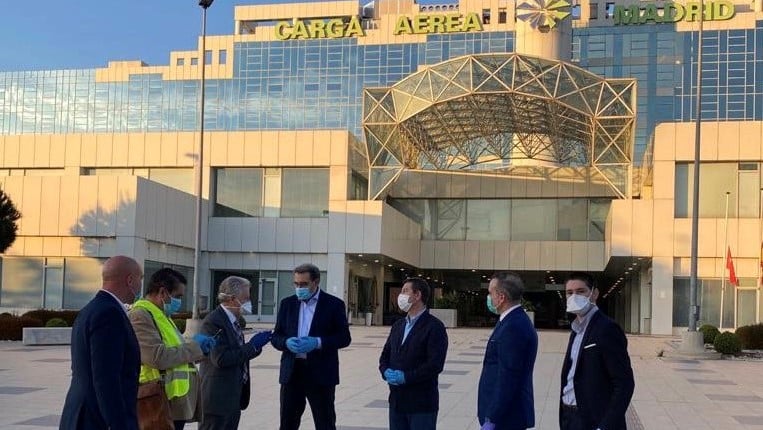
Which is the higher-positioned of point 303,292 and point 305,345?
point 303,292

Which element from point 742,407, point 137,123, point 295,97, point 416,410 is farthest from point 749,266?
point 137,123

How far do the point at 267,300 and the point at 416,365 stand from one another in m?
40.5

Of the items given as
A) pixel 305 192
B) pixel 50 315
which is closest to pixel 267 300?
pixel 305 192

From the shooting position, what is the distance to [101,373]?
511 cm

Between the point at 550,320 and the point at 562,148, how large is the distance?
2257 cm

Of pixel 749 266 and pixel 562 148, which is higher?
pixel 562 148

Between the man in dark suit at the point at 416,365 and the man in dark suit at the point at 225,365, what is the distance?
1.21 metres

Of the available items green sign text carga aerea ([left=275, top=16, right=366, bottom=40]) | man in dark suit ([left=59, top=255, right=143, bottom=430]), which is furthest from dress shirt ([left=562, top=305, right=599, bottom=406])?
green sign text carga aerea ([left=275, top=16, right=366, bottom=40])

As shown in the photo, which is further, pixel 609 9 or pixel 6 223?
pixel 609 9

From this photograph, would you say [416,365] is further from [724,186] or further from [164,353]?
[724,186]

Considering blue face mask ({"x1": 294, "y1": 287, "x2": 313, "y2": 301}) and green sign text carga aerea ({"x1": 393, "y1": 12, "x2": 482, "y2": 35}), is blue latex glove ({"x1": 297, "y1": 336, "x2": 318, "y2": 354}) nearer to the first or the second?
blue face mask ({"x1": 294, "y1": 287, "x2": 313, "y2": 301})

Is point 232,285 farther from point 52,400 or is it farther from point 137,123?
point 137,123

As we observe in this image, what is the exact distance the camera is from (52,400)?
1350 centimetres

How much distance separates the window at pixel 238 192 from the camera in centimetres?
4788
